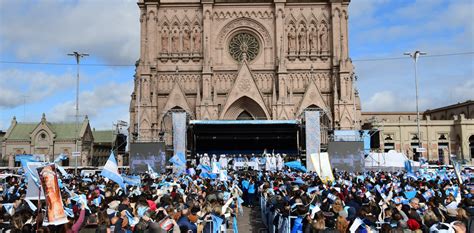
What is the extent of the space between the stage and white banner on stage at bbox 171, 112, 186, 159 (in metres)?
1.28

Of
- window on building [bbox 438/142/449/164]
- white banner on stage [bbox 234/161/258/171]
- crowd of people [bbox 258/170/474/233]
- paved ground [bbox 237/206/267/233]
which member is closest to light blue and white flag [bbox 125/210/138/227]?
crowd of people [bbox 258/170/474/233]

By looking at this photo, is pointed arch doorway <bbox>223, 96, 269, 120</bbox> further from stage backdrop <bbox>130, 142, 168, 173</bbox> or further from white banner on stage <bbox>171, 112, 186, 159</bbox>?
stage backdrop <bbox>130, 142, 168, 173</bbox>

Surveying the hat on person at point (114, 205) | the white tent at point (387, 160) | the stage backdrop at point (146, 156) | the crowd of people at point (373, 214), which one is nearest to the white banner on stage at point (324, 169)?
the crowd of people at point (373, 214)

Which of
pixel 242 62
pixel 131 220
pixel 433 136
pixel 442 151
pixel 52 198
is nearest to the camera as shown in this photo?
pixel 52 198

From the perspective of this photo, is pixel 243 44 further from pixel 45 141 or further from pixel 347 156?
pixel 45 141

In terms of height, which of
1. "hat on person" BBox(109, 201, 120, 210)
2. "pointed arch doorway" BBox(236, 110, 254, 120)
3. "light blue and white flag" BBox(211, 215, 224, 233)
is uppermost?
"pointed arch doorway" BBox(236, 110, 254, 120)

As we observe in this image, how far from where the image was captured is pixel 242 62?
54.9 meters

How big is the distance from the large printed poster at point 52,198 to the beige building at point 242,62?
4424cm

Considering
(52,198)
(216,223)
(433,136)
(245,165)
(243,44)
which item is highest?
(243,44)

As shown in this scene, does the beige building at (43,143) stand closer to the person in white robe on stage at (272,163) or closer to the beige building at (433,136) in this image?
the person in white robe on stage at (272,163)

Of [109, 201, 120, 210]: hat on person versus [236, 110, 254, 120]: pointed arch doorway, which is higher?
[236, 110, 254, 120]: pointed arch doorway

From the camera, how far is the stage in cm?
4831

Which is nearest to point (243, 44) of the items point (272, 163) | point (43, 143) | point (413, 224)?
point (272, 163)

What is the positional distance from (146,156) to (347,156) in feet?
53.5
